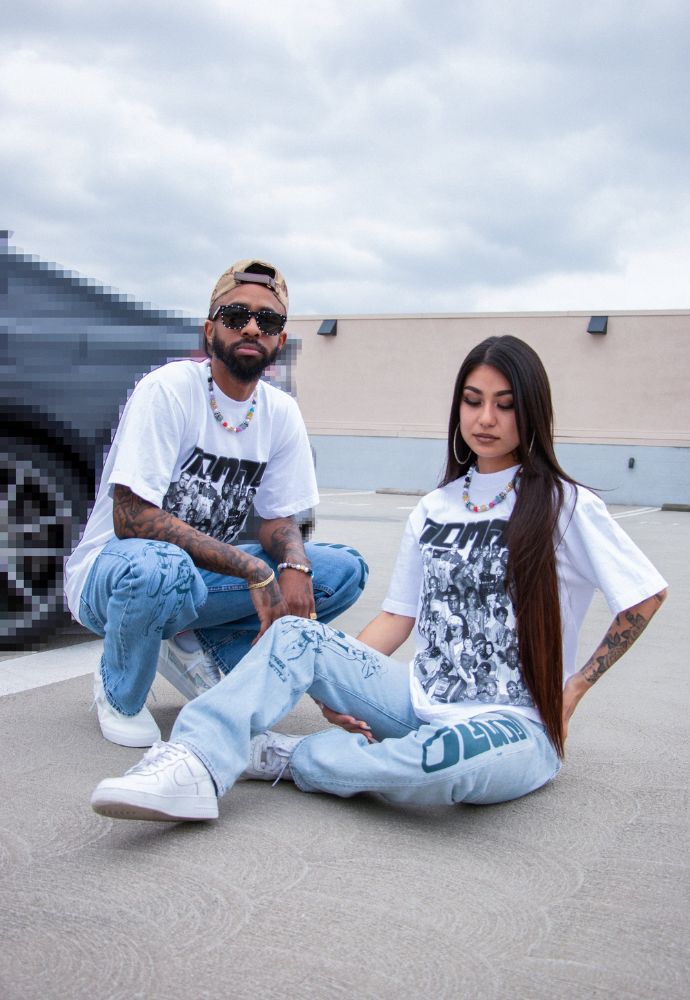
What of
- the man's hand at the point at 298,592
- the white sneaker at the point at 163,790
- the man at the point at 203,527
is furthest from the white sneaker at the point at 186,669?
the white sneaker at the point at 163,790

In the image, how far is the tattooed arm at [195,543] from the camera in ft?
8.55

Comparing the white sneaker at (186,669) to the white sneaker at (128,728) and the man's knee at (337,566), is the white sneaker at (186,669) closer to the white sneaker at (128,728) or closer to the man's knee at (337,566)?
the white sneaker at (128,728)

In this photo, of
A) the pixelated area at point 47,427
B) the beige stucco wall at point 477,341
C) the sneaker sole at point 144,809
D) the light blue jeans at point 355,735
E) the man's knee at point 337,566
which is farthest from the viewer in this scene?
the beige stucco wall at point 477,341

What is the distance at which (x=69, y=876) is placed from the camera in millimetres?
1838

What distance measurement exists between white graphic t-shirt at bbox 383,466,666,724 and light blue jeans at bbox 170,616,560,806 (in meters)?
0.07

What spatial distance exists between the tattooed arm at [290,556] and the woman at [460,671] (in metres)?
0.40

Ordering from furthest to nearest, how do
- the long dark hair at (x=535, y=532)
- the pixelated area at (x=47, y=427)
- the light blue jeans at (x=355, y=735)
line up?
1. the pixelated area at (x=47, y=427)
2. the long dark hair at (x=535, y=532)
3. the light blue jeans at (x=355, y=735)

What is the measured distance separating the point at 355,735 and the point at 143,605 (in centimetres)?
63

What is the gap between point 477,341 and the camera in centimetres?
2150

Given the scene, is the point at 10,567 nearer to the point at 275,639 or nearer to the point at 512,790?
the point at 275,639

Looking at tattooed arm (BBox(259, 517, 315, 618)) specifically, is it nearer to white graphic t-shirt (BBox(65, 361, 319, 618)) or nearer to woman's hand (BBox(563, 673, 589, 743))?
white graphic t-shirt (BBox(65, 361, 319, 618))

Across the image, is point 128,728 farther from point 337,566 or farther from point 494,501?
point 494,501

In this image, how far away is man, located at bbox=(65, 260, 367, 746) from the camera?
2.58 metres

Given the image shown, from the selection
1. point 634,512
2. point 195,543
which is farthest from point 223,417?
point 634,512
